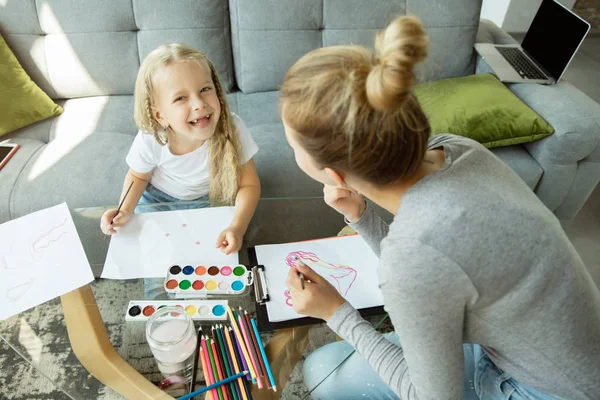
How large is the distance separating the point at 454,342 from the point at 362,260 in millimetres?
422

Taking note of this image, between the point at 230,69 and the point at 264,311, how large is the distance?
130 centimetres


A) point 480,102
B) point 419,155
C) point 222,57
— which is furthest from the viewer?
point 222,57

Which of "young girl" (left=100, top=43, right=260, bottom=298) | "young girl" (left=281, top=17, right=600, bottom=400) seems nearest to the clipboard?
"young girl" (left=100, top=43, right=260, bottom=298)

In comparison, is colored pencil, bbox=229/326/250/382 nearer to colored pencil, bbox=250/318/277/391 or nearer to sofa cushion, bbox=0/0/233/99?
colored pencil, bbox=250/318/277/391

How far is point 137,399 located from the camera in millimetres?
891

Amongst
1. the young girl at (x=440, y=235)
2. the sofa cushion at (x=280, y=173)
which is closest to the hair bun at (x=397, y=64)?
the young girl at (x=440, y=235)

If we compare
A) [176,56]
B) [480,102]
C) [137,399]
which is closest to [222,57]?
[176,56]

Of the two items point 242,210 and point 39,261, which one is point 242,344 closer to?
point 242,210

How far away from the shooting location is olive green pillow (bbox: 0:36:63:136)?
1725 millimetres

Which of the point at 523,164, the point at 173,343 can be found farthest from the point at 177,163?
the point at 523,164

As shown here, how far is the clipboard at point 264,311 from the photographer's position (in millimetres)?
923

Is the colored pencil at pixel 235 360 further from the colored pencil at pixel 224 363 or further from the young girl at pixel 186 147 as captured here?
the young girl at pixel 186 147

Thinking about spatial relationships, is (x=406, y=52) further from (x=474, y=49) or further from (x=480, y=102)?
(x=474, y=49)

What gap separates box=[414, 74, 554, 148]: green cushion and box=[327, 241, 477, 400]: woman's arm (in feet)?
3.40
